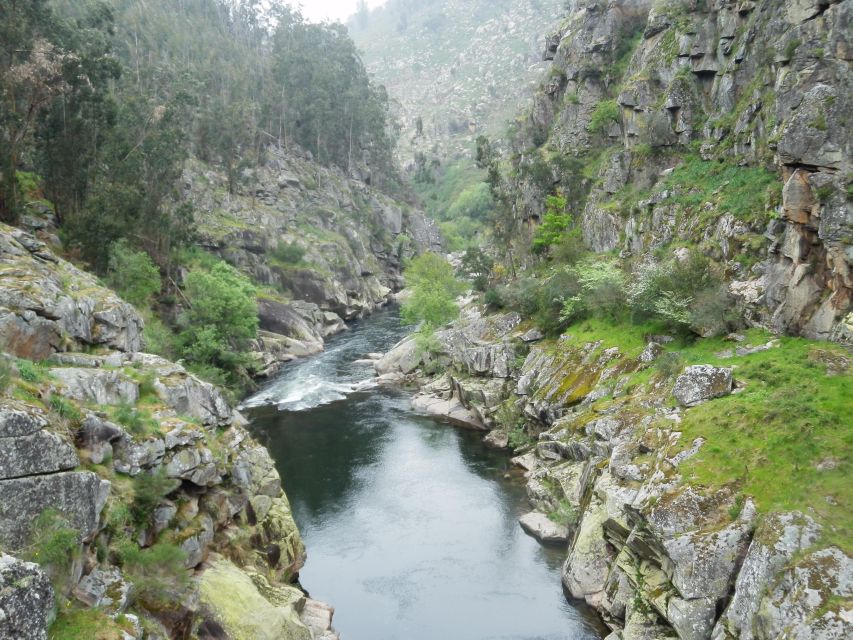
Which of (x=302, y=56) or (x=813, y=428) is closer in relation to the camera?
(x=813, y=428)

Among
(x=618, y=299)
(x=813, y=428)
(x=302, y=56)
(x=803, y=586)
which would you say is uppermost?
(x=302, y=56)

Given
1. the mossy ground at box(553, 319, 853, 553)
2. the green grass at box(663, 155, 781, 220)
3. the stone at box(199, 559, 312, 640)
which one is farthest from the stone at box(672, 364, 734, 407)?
the stone at box(199, 559, 312, 640)

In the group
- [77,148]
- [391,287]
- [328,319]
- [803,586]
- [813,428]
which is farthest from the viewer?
[391,287]

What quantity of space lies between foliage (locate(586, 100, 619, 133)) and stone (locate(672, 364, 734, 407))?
36.4 m

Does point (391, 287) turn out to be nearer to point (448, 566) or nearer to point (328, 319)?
point (328, 319)

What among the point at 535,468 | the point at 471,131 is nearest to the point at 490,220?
the point at 535,468

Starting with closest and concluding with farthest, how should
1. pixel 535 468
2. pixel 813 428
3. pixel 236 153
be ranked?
pixel 813 428
pixel 535 468
pixel 236 153

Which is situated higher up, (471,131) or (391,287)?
(471,131)

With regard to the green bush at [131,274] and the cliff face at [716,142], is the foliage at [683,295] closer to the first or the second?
the cliff face at [716,142]

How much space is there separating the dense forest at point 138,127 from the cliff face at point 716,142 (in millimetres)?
33135

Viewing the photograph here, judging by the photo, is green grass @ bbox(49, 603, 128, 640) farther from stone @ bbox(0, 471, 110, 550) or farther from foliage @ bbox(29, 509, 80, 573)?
stone @ bbox(0, 471, 110, 550)

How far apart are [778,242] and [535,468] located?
16938 millimetres

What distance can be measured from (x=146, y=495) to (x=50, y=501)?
3.88 m

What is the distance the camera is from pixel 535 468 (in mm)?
35469
